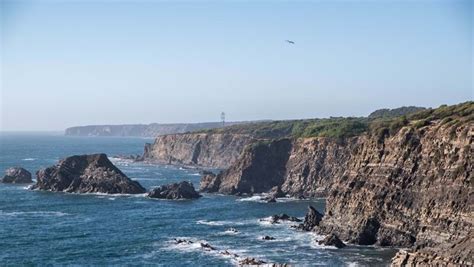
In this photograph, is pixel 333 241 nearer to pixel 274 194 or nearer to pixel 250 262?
pixel 250 262

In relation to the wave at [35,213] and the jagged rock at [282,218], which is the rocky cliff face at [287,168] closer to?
the jagged rock at [282,218]

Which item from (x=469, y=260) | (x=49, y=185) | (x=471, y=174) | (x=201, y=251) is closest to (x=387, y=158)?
(x=471, y=174)

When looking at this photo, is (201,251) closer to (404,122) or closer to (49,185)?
(404,122)

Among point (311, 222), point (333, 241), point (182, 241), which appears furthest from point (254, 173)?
point (333, 241)

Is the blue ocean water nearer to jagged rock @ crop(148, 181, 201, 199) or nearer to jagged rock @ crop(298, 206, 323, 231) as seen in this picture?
jagged rock @ crop(298, 206, 323, 231)

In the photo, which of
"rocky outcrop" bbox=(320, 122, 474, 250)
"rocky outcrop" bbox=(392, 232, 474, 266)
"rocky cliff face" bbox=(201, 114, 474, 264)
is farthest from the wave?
"rocky outcrop" bbox=(392, 232, 474, 266)

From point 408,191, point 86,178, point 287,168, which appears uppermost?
point 408,191
